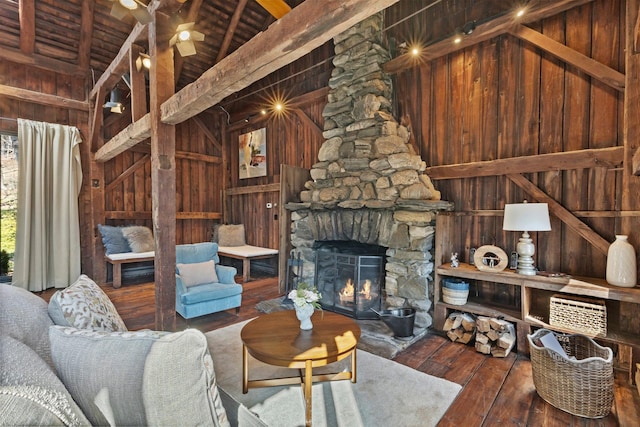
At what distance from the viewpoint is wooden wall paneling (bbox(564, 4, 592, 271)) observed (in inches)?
102

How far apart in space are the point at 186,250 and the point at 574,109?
13.7 feet

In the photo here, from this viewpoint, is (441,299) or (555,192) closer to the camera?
(555,192)

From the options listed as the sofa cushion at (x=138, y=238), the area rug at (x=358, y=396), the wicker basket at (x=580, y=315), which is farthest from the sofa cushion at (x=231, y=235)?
the wicker basket at (x=580, y=315)

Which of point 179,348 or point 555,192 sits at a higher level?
point 555,192

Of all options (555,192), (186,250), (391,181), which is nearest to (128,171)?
(186,250)

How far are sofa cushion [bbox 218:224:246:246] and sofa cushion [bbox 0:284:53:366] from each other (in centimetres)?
444

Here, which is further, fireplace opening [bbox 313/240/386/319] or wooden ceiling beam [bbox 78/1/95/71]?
wooden ceiling beam [bbox 78/1/95/71]

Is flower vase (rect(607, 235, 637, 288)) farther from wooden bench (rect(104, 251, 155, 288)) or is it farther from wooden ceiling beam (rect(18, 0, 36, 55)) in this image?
wooden ceiling beam (rect(18, 0, 36, 55))

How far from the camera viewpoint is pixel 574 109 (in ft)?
8.66

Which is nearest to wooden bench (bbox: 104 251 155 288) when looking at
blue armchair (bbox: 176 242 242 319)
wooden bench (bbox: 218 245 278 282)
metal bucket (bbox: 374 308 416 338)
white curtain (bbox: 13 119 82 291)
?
white curtain (bbox: 13 119 82 291)

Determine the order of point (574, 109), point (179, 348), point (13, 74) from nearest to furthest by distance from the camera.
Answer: point (179, 348)
point (574, 109)
point (13, 74)

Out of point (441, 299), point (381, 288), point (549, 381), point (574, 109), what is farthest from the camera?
point (381, 288)

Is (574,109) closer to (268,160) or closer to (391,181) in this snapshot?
(391,181)

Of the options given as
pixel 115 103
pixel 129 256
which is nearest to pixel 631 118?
pixel 115 103
